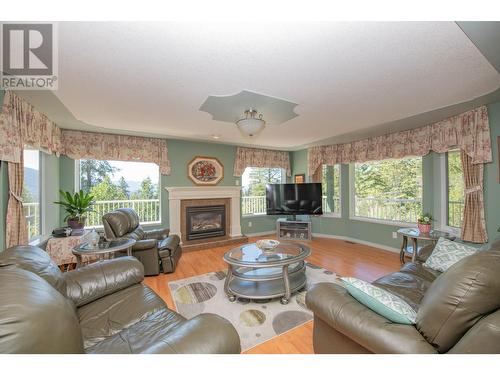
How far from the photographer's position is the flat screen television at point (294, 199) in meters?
4.86

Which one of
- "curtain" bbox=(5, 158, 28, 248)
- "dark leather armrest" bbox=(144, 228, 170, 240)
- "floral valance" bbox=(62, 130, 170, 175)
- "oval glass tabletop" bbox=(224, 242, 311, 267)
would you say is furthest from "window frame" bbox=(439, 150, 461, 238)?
"curtain" bbox=(5, 158, 28, 248)

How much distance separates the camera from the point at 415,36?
→ 139 centimetres

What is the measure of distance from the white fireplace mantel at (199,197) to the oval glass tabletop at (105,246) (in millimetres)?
1621

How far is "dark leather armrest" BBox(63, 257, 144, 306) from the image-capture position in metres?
1.45

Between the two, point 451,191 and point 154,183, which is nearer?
point 451,191

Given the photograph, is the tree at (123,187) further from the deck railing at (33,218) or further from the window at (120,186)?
the deck railing at (33,218)

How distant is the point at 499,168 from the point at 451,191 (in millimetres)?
821

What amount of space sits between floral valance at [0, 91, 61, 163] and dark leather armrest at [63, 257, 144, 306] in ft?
5.00

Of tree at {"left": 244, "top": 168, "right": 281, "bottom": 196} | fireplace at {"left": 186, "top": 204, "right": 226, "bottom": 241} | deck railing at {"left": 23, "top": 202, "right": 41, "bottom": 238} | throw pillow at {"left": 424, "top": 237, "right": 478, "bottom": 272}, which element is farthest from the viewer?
tree at {"left": 244, "top": 168, "right": 281, "bottom": 196}

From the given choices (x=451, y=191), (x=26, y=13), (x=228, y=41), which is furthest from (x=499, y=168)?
(x=26, y=13)

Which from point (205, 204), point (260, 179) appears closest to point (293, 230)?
point (260, 179)

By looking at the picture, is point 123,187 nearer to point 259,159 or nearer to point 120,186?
point 120,186

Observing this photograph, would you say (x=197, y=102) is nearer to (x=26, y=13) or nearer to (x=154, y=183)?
(x=26, y=13)

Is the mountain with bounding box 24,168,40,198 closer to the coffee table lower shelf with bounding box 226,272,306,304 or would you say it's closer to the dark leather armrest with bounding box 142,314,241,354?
the coffee table lower shelf with bounding box 226,272,306,304
